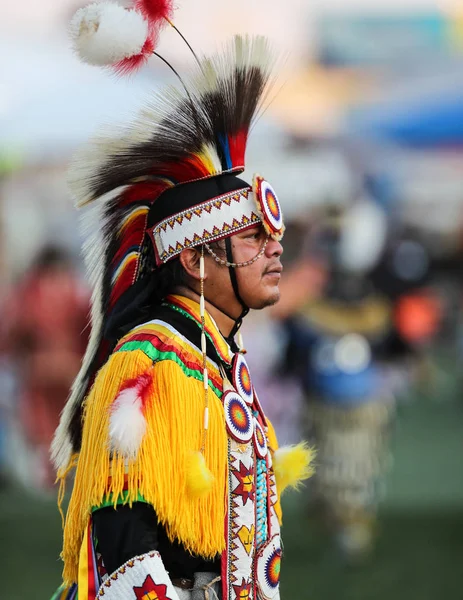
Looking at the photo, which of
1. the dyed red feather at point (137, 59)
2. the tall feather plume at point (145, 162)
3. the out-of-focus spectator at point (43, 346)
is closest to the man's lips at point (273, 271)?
the tall feather plume at point (145, 162)

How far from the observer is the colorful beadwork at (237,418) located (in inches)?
95.0

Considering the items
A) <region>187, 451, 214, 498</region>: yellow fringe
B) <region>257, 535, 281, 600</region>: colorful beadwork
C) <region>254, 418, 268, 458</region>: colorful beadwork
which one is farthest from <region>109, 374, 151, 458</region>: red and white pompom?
<region>257, 535, 281, 600</region>: colorful beadwork

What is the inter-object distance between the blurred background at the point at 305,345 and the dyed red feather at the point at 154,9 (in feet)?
0.61

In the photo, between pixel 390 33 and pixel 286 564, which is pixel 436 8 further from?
pixel 286 564

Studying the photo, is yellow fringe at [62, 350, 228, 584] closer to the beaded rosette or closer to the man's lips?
the beaded rosette

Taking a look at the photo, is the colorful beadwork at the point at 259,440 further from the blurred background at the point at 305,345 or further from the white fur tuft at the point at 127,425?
the blurred background at the point at 305,345

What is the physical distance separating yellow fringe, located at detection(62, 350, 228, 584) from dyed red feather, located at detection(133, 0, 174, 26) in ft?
2.29

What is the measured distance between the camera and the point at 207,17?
48.9ft

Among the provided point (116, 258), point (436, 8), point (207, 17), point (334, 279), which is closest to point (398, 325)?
point (334, 279)

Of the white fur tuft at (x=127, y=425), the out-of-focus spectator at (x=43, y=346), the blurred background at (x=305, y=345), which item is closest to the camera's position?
the white fur tuft at (x=127, y=425)

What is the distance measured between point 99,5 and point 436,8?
14392 mm

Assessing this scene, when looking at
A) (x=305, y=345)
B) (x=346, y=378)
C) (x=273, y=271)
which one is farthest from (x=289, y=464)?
(x=305, y=345)

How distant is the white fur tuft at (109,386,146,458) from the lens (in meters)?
2.24

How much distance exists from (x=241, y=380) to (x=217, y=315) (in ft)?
0.50
